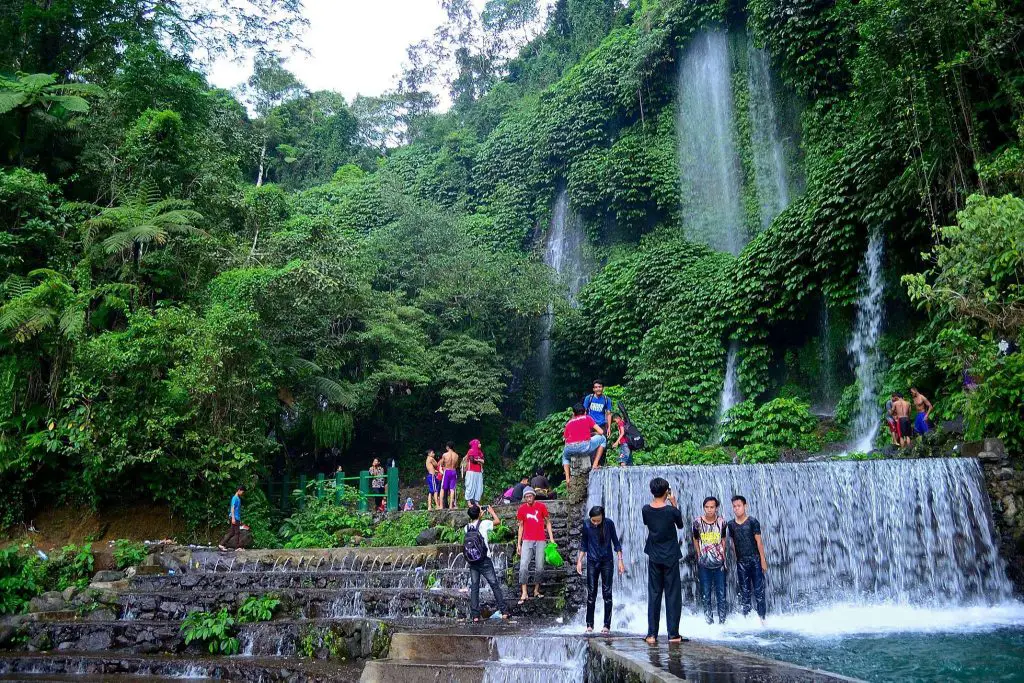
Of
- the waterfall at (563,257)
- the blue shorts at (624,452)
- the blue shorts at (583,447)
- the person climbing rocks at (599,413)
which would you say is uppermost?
the waterfall at (563,257)

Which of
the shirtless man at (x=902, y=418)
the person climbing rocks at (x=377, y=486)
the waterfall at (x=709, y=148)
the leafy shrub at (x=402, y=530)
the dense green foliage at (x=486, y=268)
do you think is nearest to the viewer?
the shirtless man at (x=902, y=418)

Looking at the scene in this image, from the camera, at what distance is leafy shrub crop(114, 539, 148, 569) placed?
Answer: 47.9ft

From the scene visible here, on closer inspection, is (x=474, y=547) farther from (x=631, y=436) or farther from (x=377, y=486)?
(x=377, y=486)

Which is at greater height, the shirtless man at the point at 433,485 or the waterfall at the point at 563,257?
the waterfall at the point at 563,257

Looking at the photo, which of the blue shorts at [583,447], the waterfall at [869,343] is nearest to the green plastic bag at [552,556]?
the blue shorts at [583,447]

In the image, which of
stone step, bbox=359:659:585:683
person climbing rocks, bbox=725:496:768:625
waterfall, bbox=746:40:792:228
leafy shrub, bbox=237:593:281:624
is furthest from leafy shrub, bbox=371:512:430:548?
waterfall, bbox=746:40:792:228

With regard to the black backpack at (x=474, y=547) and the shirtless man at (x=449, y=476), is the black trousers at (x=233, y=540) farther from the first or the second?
the black backpack at (x=474, y=547)

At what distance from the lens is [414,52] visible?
146 feet

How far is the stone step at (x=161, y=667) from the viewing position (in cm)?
914

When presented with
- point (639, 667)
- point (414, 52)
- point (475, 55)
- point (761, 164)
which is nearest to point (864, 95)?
point (761, 164)

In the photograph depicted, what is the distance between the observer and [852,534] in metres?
10.9

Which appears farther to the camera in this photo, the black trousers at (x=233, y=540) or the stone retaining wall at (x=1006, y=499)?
the black trousers at (x=233, y=540)

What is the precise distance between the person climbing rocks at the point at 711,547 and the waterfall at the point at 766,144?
17.5 meters

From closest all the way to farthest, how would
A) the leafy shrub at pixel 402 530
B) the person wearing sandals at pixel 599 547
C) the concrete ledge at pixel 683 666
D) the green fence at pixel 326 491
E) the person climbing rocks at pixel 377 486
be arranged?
the concrete ledge at pixel 683 666, the person wearing sandals at pixel 599 547, the leafy shrub at pixel 402 530, the green fence at pixel 326 491, the person climbing rocks at pixel 377 486
